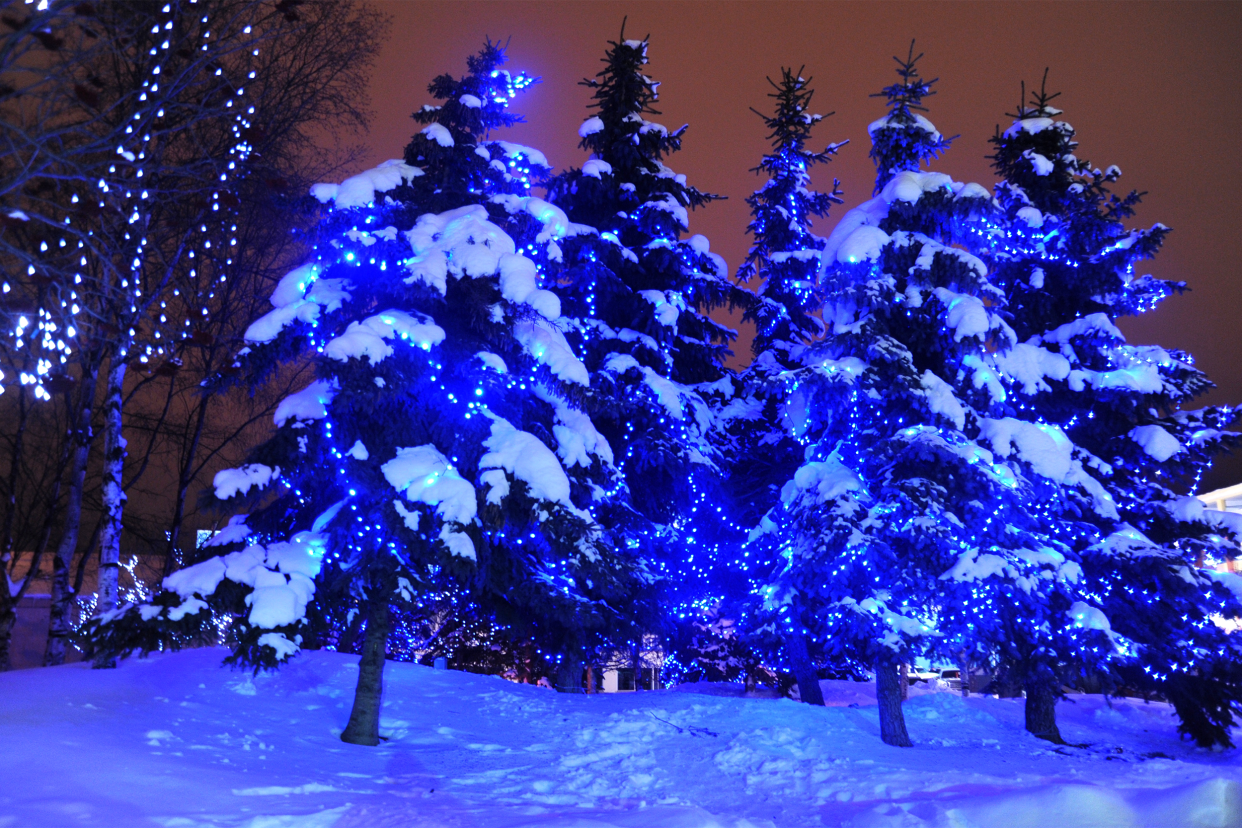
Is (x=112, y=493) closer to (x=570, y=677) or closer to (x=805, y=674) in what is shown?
(x=570, y=677)

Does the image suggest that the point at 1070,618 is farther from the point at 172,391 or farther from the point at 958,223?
the point at 172,391

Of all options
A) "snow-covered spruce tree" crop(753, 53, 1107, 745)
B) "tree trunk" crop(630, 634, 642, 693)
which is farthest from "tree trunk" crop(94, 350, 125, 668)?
"snow-covered spruce tree" crop(753, 53, 1107, 745)

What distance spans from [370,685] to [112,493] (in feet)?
16.4

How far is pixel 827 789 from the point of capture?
7488 mm

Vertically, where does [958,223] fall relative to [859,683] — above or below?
above

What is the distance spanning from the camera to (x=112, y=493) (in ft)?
34.7

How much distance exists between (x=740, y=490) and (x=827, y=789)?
9.06 m

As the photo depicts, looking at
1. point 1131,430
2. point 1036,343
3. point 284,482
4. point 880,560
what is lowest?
point 880,560

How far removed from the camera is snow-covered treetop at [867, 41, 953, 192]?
13227 mm

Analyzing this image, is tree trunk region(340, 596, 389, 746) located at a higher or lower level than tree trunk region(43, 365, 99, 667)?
lower

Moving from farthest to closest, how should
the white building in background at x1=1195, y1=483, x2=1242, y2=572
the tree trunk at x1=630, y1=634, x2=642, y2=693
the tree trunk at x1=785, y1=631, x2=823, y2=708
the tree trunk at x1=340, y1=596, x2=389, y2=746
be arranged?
the white building in background at x1=1195, y1=483, x2=1242, y2=572
the tree trunk at x1=630, y1=634, x2=642, y2=693
the tree trunk at x1=785, y1=631, x2=823, y2=708
the tree trunk at x1=340, y1=596, x2=389, y2=746

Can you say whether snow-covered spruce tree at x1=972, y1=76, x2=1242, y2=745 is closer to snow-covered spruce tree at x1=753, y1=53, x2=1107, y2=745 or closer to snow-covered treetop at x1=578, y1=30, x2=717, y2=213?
snow-covered spruce tree at x1=753, y1=53, x2=1107, y2=745

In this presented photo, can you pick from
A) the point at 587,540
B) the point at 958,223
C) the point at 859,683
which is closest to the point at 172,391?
the point at 587,540

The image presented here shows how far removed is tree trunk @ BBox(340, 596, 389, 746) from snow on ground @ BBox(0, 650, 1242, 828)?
25cm
